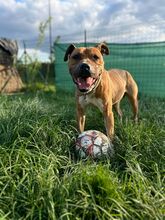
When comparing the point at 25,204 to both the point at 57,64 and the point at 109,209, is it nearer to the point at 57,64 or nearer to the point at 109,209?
the point at 109,209

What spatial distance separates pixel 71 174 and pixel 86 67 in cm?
159

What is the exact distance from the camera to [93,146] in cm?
432

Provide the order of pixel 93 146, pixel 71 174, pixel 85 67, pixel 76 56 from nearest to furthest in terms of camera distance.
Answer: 1. pixel 71 174
2. pixel 93 146
3. pixel 85 67
4. pixel 76 56

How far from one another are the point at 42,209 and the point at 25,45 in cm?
1229

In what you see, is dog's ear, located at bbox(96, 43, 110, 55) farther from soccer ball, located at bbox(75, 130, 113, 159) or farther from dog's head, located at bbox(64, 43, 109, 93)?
soccer ball, located at bbox(75, 130, 113, 159)

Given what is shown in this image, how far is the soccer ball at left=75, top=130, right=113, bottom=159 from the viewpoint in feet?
14.0

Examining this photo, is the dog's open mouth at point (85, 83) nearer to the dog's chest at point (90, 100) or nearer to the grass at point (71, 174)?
the dog's chest at point (90, 100)

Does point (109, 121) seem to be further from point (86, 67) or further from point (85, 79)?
point (86, 67)

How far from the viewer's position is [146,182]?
3451 mm

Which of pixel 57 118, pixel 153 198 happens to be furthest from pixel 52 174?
pixel 57 118

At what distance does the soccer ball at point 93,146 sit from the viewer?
14.0 feet

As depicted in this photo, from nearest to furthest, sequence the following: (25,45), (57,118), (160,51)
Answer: (57,118), (160,51), (25,45)

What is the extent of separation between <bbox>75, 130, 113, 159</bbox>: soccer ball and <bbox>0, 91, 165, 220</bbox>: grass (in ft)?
0.36

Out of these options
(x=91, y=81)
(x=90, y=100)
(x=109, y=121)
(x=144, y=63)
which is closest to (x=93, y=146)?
(x=109, y=121)
